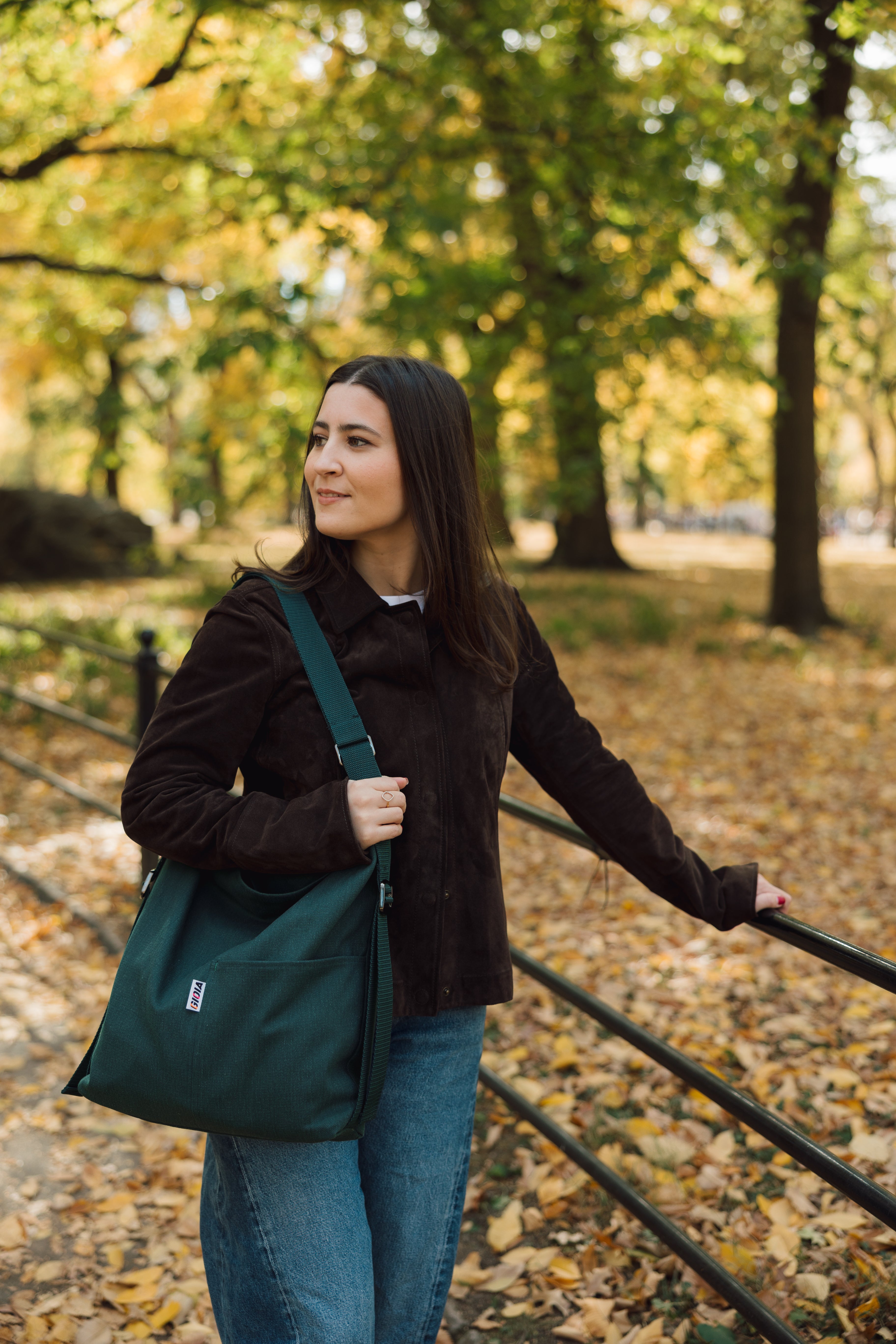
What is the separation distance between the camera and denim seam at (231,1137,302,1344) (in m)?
1.62

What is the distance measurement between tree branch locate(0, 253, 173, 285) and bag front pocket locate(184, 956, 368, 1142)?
25.5 feet

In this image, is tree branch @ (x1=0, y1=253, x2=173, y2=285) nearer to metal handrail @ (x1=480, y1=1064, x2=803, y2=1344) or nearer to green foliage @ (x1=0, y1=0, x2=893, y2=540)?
green foliage @ (x1=0, y1=0, x2=893, y2=540)

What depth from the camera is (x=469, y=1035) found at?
6.02 feet

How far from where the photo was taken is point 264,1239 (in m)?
1.63

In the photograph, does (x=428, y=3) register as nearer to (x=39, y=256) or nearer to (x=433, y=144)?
(x=433, y=144)

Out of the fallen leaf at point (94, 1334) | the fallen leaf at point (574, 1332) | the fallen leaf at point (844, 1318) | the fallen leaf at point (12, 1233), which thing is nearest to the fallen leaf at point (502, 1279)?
the fallen leaf at point (574, 1332)

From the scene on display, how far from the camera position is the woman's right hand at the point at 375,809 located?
5.08 ft

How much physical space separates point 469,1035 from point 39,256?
870 cm

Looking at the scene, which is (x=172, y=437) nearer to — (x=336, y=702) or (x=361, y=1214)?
(x=336, y=702)

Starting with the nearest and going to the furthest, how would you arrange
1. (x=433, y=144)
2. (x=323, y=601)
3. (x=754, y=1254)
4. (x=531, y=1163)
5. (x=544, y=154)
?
1. (x=323, y=601)
2. (x=754, y=1254)
3. (x=531, y=1163)
4. (x=544, y=154)
5. (x=433, y=144)

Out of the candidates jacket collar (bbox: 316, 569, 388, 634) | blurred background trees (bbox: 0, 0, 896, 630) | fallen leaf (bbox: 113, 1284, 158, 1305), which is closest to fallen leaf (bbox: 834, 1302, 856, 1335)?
fallen leaf (bbox: 113, 1284, 158, 1305)

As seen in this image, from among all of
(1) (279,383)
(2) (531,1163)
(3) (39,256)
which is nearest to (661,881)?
(2) (531,1163)

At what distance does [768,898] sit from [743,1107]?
45 cm

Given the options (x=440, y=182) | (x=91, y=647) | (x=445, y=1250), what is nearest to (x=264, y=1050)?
(x=445, y=1250)
